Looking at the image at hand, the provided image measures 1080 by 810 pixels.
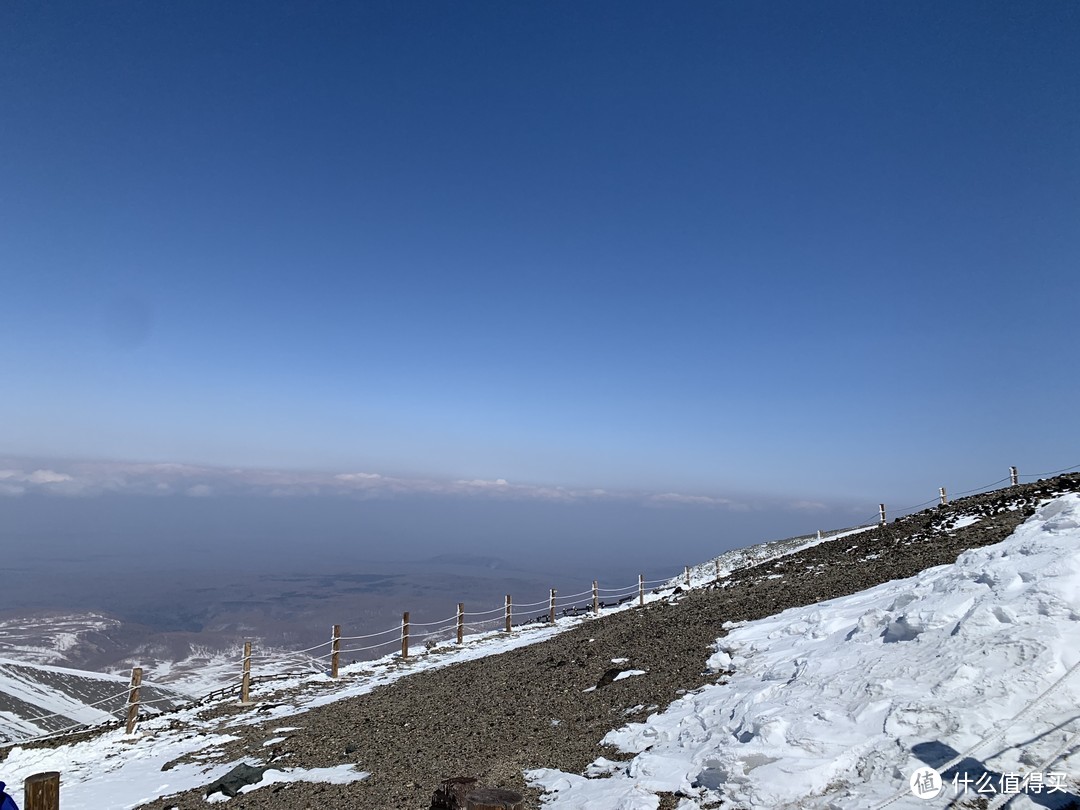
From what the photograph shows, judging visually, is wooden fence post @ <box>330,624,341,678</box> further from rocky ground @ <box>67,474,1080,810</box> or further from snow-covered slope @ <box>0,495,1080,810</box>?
snow-covered slope @ <box>0,495,1080,810</box>

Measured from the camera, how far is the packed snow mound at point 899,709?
514cm

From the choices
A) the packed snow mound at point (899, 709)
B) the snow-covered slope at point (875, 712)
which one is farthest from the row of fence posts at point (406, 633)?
the packed snow mound at point (899, 709)

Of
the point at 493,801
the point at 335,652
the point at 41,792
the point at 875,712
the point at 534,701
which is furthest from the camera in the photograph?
the point at 335,652

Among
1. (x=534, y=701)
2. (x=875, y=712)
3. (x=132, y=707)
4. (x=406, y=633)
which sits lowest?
(x=406, y=633)

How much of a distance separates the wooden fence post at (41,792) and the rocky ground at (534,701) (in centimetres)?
Result: 362

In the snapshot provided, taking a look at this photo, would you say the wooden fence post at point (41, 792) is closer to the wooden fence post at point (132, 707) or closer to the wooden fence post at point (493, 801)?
the wooden fence post at point (493, 801)

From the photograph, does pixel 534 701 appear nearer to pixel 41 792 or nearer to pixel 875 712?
pixel 875 712

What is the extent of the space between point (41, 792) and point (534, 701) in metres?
7.83

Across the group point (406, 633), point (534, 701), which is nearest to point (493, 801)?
point (534, 701)

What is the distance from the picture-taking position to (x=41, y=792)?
16.9 feet

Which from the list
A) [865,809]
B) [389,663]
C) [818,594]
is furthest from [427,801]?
[389,663]

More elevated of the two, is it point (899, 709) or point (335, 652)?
point (899, 709)

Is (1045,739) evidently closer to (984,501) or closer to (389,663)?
(389,663)

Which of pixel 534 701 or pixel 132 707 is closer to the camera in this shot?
pixel 534 701
